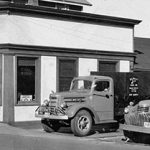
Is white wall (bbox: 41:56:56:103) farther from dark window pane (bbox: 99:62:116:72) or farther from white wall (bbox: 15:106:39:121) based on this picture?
dark window pane (bbox: 99:62:116:72)

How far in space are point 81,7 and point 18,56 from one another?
9804 mm

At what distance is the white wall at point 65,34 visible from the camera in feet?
53.3

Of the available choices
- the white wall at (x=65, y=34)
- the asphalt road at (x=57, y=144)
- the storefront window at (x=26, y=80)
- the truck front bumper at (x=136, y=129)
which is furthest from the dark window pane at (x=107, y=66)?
the asphalt road at (x=57, y=144)

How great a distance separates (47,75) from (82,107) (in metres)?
3.82

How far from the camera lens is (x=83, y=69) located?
1798 centimetres

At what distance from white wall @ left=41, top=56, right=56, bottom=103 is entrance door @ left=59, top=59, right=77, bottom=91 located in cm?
39

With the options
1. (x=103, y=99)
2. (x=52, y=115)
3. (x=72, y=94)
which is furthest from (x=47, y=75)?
(x=52, y=115)

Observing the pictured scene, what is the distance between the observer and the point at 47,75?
1694 cm

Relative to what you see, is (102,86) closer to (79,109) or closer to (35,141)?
(79,109)

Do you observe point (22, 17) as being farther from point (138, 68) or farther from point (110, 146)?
point (110, 146)

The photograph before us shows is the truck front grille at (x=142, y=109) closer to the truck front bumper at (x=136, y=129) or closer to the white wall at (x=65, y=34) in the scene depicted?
the truck front bumper at (x=136, y=129)

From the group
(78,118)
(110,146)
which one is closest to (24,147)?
(110,146)

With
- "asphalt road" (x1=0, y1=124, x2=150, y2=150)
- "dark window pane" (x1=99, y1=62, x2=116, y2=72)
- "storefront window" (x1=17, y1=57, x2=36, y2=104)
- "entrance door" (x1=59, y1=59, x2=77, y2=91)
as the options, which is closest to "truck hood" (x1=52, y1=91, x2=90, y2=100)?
"storefront window" (x1=17, y1=57, x2=36, y2=104)

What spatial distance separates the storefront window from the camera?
Answer: 53.6ft
